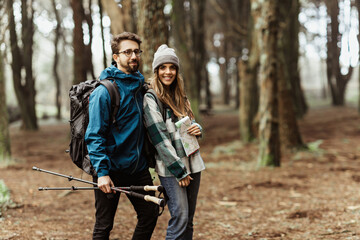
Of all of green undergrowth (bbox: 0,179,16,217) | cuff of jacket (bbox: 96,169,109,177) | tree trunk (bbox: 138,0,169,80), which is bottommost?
green undergrowth (bbox: 0,179,16,217)

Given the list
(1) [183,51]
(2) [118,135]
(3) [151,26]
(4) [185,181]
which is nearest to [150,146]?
(2) [118,135]

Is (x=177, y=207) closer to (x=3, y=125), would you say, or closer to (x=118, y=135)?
(x=118, y=135)

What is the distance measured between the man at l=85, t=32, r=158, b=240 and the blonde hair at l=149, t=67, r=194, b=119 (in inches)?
6.0

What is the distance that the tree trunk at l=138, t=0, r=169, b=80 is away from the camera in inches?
299

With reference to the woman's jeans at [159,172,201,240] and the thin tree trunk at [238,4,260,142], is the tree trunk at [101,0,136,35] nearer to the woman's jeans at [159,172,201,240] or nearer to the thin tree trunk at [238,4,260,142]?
the thin tree trunk at [238,4,260,142]

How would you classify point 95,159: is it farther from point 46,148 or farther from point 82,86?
point 46,148

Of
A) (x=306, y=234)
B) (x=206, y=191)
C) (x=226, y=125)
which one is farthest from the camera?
(x=226, y=125)

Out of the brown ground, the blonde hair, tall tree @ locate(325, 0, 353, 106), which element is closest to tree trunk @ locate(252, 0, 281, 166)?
the brown ground

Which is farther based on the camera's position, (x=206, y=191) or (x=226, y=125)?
(x=226, y=125)

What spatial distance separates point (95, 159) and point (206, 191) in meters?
5.09

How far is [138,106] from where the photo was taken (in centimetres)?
356

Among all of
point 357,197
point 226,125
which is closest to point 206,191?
point 357,197

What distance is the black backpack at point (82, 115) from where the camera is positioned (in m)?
3.43

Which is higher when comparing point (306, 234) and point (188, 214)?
point (188, 214)
